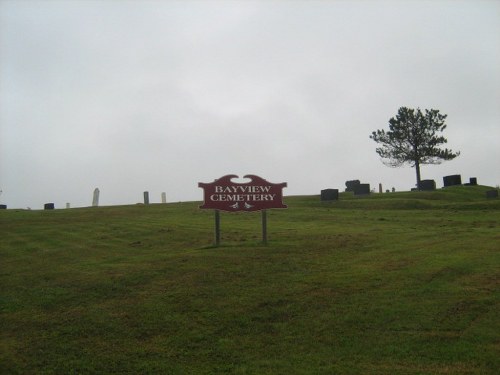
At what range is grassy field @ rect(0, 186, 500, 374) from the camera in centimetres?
735

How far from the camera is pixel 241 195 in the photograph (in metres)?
16.6

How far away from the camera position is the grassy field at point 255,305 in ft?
24.1

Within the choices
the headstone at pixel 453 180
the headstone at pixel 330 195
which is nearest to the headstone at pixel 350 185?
the headstone at pixel 453 180

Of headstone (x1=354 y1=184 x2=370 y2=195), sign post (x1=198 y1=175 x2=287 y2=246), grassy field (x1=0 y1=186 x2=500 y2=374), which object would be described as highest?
headstone (x1=354 y1=184 x2=370 y2=195)

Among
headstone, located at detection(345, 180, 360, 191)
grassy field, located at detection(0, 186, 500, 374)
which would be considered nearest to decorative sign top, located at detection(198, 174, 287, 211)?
grassy field, located at detection(0, 186, 500, 374)

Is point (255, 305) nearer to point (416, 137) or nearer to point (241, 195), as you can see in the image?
point (241, 195)

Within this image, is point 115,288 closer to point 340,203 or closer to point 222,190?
point 222,190

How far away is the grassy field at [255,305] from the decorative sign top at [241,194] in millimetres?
1383

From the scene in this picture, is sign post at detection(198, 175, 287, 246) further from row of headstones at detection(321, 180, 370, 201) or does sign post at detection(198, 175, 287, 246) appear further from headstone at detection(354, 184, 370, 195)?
headstone at detection(354, 184, 370, 195)

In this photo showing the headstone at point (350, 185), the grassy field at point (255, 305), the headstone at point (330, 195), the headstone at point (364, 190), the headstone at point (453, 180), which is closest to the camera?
the grassy field at point (255, 305)

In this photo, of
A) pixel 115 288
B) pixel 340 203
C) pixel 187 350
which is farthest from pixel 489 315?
pixel 340 203

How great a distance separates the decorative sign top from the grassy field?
138cm

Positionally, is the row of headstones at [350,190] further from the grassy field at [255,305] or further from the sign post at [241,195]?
the sign post at [241,195]

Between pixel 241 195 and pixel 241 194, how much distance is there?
0.04 m
